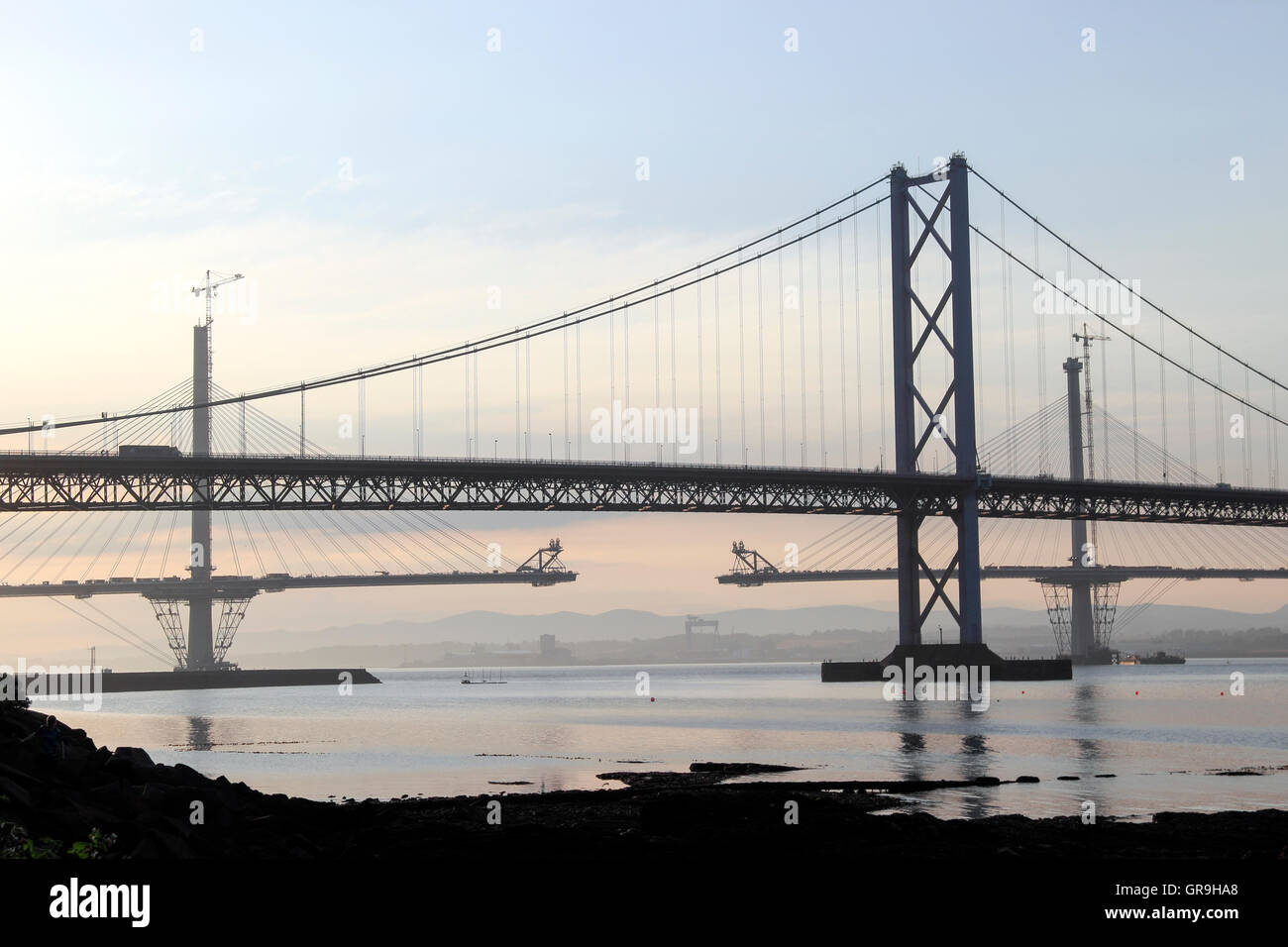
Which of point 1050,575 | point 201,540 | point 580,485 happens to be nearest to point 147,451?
point 580,485

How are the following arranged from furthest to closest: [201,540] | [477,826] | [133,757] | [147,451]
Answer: [201,540]
[147,451]
[133,757]
[477,826]

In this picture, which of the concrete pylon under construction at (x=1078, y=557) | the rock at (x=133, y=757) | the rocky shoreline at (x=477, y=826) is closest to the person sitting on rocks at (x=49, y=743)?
the rocky shoreline at (x=477, y=826)

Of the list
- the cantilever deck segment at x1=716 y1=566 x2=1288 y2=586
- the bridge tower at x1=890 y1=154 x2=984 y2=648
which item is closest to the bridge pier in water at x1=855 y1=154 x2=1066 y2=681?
the bridge tower at x1=890 y1=154 x2=984 y2=648

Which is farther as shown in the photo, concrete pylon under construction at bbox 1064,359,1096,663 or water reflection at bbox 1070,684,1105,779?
concrete pylon under construction at bbox 1064,359,1096,663

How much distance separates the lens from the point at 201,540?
5487 inches

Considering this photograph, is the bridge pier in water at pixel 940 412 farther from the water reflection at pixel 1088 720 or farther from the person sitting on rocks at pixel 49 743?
the person sitting on rocks at pixel 49 743

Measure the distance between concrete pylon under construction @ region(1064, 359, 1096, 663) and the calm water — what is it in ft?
228

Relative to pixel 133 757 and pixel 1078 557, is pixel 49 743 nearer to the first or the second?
pixel 133 757

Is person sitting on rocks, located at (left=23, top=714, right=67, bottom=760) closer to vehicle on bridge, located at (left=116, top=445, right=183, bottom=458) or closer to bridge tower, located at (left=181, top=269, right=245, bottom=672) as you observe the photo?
vehicle on bridge, located at (left=116, top=445, right=183, bottom=458)

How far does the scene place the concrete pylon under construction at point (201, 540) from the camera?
130 metres

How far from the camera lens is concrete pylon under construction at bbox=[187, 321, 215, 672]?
427ft

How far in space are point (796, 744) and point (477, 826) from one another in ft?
85.6
